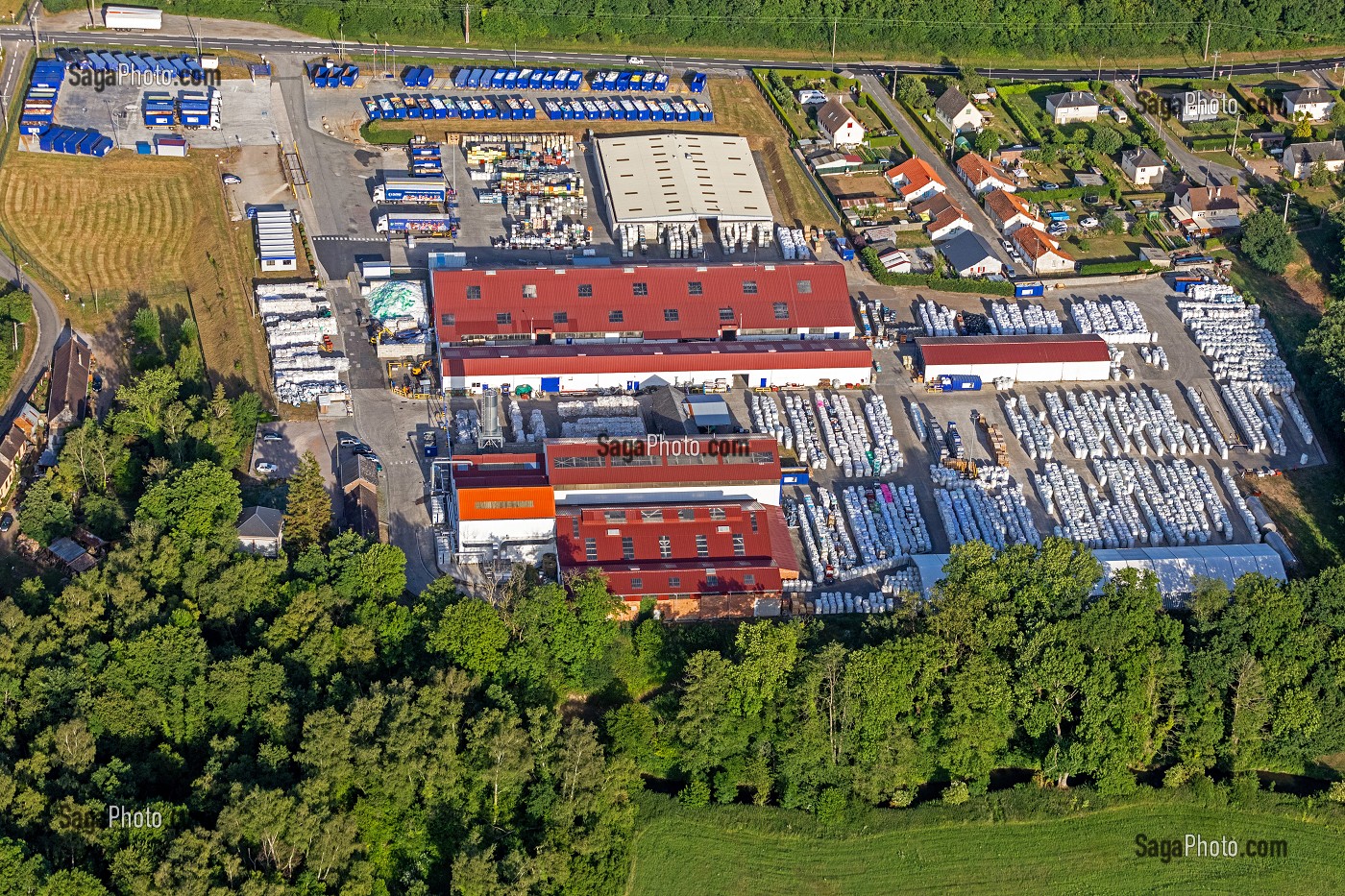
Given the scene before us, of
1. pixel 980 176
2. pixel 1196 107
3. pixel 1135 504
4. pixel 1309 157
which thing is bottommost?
pixel 1135 504

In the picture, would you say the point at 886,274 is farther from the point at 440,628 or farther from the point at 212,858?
the point at 212,858

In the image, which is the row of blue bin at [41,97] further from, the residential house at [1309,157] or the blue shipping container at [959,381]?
the residential house at [1309,157]

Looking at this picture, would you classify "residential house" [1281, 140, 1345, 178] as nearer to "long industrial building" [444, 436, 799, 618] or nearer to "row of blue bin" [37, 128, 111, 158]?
"long industrial building" [444, 436, 799, 618]

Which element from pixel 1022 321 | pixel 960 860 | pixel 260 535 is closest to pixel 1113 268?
pixel 1022 321

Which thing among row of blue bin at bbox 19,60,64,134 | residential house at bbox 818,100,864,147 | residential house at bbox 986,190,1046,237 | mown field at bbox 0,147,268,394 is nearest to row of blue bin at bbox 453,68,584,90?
residential house at bbox 818,100,864,147

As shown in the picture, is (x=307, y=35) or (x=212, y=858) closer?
(x=212, y=858)

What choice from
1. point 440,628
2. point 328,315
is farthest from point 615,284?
point 440,628

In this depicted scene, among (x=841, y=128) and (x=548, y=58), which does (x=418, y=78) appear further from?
(x=841, y=128)

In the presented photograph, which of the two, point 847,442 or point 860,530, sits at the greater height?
point 847,442
